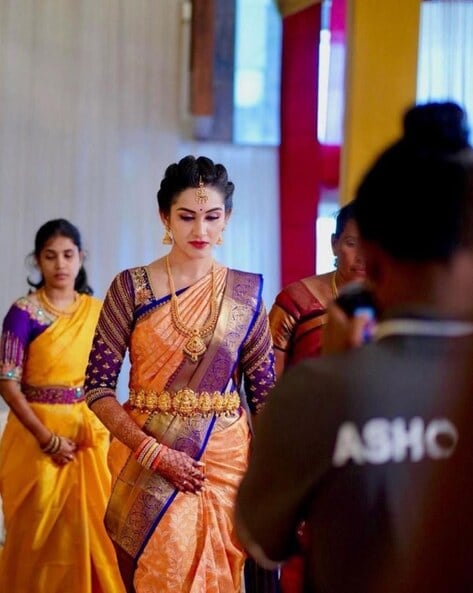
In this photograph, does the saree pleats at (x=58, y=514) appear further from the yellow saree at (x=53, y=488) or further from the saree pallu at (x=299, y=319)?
the saree pallu at (x=299, y=319)

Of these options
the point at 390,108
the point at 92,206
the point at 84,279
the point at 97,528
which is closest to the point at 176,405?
the point at 97,528

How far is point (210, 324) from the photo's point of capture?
3014 mm

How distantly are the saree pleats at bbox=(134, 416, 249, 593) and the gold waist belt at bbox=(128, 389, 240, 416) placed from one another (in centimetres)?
8

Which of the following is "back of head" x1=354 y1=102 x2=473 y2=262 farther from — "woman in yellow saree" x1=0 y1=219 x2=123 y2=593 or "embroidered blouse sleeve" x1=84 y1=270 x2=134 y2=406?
"woman in yellow saree" x1=0 y1=219 x2=123 y2=593

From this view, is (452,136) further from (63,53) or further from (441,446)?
(63,53)

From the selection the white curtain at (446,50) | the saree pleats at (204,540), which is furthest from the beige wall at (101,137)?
the saree pleats at (204,540)

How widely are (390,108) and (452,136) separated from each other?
11.0 feet

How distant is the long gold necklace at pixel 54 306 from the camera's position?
4.15m

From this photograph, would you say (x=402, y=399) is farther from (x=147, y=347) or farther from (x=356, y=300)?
(x=147, y=347)

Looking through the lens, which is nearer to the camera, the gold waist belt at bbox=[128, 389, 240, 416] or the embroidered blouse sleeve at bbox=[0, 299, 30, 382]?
the gold waist belt at bbox=[128, 389, 240, 416]

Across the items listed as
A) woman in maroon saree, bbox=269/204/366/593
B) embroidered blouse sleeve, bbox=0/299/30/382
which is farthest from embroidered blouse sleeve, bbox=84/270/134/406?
embroidered blouse sleeve, bbox=0/299/30/382

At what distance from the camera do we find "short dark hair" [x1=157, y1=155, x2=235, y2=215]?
121 inches

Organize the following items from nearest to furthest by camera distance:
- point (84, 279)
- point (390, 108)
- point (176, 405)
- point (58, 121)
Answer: point (176, 405)
point (84, 279)
point (390, 108)
point (58, 121)

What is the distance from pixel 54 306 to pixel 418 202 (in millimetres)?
3061
